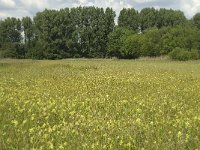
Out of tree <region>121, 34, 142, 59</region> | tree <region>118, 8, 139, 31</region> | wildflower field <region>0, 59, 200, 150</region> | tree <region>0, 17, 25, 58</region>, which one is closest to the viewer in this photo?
wildflower field <region>0, 59, 200, 150</region>

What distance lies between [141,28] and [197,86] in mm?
90307

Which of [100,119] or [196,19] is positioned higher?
[196,19]

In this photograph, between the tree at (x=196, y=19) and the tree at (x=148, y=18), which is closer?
the tree at (x=148, y=18)

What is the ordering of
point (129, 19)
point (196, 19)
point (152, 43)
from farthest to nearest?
point (196, 19) < point (129, 19) < point (152, 43)

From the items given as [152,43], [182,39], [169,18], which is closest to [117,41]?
[152,43]

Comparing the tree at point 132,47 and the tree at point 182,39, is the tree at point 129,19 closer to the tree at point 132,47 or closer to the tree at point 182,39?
the tree at point 132,47

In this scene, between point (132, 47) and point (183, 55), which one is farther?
point (132, 47)

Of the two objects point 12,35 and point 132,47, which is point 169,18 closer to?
point 132,47

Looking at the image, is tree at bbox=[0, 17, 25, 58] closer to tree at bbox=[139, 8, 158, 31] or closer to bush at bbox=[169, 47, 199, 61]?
tree at bbox=[139, 8, 158, 31]

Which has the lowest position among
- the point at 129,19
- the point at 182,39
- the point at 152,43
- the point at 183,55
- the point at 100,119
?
the point at 183,55

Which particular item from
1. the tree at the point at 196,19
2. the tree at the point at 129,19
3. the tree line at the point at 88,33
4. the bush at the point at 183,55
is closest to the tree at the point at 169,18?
the tree line at the point at 88,33

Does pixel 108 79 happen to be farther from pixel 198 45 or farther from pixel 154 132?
pixel 198 45

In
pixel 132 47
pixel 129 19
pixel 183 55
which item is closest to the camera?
pixel 183 55

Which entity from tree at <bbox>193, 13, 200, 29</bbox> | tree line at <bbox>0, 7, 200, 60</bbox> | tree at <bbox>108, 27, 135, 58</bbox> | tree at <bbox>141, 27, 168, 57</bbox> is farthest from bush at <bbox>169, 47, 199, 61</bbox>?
tree at <bbox>193, 13, 200, 29</bbox>
